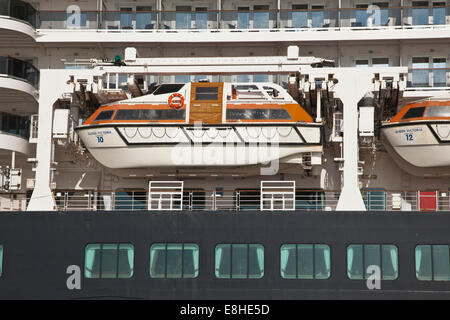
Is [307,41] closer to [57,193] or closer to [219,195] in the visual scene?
[219,195]

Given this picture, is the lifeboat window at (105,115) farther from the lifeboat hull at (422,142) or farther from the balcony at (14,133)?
the lifeboat hull at (422,142)

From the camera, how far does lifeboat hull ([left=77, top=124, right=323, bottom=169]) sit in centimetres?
1628

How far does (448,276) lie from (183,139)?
6637mm

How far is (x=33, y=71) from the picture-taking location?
61.2 ft

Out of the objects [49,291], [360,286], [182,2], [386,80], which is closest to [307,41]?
[386,80]

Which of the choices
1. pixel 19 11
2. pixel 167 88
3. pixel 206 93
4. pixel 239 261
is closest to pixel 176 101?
pixel 206 93

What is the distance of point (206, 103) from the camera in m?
16.5

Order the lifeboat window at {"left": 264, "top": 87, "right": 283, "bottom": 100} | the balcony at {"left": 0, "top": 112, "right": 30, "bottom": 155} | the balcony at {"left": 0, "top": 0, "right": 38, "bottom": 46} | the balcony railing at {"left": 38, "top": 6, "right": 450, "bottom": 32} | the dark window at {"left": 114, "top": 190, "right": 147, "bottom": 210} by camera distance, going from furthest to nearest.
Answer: the balcony railing at {"left": 38, "top": 6, "right": 450, "bottom": 32}
the balcony at {"left": 0, "top": 0, "right": 38, "bottom": 46}
the balcony at {"left": 0, "top": 112, "right": 30, "bottom": 155}
the dark window at {"left": 114, "top": 190, "right": 147, "bottom": 210}
the lifeboat window at {"left": 264, "top": 87, "right": 283, "bottom": 100}

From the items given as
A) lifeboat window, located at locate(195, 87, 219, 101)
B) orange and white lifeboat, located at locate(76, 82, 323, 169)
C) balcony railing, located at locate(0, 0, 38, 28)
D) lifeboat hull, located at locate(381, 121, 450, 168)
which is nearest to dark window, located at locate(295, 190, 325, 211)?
orange and white lifeboat, located at locate(76, 82, 323, 169)

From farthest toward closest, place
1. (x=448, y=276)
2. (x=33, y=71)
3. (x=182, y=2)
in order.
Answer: (x=182, y=2), (x=33, y=71), (x=448, y=276)

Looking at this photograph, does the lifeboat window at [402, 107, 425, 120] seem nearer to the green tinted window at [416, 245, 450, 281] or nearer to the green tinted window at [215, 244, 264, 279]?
the green tinted window at [416, 245, 450, 281]

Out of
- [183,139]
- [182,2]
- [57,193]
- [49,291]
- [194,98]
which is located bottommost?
[49,291]

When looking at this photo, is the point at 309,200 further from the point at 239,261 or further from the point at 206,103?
the point at 206,103

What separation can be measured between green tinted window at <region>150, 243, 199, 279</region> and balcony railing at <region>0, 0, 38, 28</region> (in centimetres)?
784
